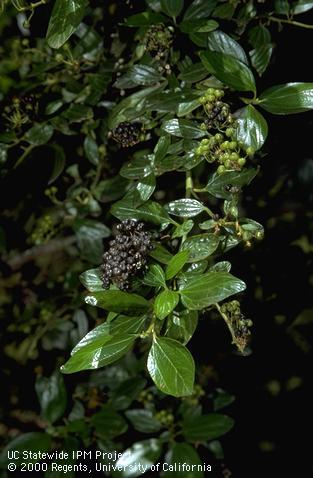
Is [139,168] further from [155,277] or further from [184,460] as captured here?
[184,460]

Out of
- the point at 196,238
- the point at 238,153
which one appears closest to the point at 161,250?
the point at 196,238

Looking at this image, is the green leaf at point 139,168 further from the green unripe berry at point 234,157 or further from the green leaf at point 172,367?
the green leaf at point 172,367

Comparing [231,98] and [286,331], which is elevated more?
[231,98]

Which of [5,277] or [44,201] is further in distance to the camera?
[5,277]

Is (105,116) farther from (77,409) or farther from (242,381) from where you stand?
(242,381)

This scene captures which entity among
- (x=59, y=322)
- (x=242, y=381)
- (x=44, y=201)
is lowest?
(x=242, y=381)

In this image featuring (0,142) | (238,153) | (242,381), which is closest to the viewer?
(238,153)

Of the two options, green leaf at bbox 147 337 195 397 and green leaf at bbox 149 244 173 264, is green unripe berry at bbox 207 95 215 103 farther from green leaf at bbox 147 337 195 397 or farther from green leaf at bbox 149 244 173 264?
green leaf at bbox 147 337 195 397
